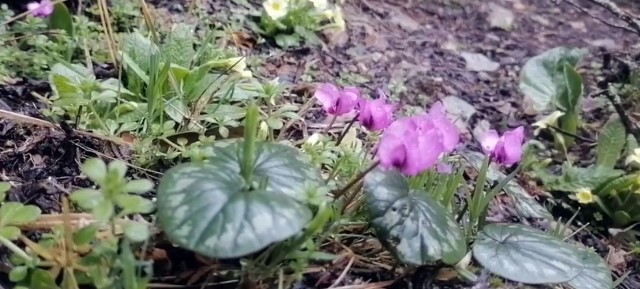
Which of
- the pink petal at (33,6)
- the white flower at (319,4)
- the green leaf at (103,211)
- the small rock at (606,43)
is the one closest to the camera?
the green leaf at (103,211)

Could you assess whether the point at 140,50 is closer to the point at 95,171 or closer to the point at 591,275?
the point at 95,171

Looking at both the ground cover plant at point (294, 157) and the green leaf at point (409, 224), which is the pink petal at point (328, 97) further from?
the green leaf at point (409, 224)

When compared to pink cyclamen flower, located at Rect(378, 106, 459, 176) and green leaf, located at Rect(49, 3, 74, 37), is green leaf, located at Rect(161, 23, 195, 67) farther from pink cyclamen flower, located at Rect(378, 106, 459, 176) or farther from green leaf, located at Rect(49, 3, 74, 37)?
pink cyclamen flower, located at Rect(378, 106, 459, 176)

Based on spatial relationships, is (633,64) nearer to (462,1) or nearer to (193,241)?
(462,1)

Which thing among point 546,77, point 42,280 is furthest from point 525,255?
point 546,77

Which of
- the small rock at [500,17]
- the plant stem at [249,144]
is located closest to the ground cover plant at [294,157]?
the plant stem at [249,144]

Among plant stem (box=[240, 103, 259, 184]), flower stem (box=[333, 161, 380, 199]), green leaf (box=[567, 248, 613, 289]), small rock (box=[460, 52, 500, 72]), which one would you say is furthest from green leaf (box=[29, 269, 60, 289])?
small rock (box=[460, 52, 500, 72])
